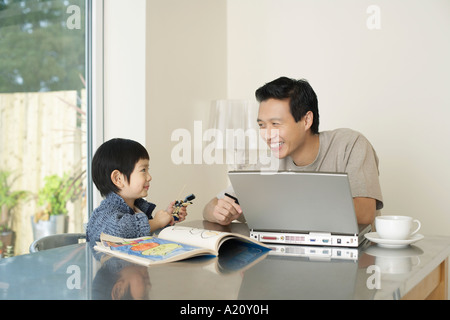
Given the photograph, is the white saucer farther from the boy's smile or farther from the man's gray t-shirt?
the boy's smile

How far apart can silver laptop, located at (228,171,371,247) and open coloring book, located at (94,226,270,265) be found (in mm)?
87

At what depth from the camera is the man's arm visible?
173 centimetres

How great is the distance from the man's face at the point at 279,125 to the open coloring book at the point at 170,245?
81cm

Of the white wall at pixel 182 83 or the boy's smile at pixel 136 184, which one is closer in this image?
the boy's smile at pixel 136 184

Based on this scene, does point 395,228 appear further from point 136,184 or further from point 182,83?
point 182,83

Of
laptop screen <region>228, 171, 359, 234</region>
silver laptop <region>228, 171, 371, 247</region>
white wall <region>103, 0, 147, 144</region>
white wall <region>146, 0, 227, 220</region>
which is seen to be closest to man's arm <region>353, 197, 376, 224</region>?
silver laptop <region>228, 171, 371, 247</region>

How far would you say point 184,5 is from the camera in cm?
316

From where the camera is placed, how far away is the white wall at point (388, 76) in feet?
9.33

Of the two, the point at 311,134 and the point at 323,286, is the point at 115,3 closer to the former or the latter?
the point at 311,134

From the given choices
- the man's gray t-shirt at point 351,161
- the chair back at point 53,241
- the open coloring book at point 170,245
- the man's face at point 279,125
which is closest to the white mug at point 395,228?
the open coloring book at point 170,245

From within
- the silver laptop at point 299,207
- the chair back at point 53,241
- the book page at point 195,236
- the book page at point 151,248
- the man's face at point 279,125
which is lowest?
the chair back at point 53,241

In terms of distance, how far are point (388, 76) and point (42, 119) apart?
2036mm

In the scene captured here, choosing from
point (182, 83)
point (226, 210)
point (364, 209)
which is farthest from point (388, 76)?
point (226, 210)

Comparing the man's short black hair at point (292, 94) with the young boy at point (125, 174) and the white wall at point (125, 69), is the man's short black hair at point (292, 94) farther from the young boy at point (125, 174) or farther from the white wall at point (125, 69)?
the white wall at point (125, 69)
